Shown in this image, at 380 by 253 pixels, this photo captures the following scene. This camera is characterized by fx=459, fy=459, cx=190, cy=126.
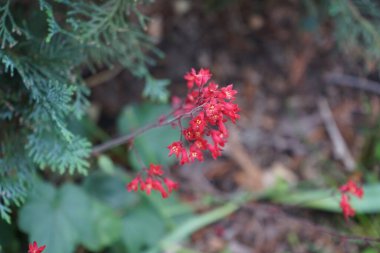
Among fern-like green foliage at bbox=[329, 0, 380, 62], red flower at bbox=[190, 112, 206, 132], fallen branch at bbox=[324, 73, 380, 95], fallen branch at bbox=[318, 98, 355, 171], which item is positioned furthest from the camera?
fallen branch at bbox=[324, 73, 380, 95]

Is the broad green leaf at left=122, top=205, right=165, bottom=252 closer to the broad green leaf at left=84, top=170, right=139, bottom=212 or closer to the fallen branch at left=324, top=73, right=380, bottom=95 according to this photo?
the broad green leaf at left=84, top=170, right=139, bottom=212

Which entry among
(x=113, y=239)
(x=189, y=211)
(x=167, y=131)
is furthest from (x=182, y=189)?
(x=113, y=239)

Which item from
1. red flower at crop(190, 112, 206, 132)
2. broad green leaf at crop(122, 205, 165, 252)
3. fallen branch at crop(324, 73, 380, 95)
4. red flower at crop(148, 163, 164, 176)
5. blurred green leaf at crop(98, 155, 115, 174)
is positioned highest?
fallen branch at crop(324, 73, 380, 95)

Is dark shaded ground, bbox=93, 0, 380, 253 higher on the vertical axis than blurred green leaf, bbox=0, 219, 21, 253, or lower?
higher

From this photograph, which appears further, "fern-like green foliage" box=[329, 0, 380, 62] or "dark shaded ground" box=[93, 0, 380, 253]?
"dark shaded ground" box=[93, 0, 380, 253]

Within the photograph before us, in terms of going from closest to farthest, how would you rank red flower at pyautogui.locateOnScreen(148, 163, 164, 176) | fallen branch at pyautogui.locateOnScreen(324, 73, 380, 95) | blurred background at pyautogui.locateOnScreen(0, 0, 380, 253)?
red flower at pyautogui.locateOnScreen(148, 163, 164, 176)
blurred background at pyautogui.locateOnScreen(0, 0, 380, 253)
fallen branch at pyautogui.locateOnScreen(324, 73, 380, 95)

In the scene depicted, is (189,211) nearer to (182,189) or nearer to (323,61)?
(182,189)

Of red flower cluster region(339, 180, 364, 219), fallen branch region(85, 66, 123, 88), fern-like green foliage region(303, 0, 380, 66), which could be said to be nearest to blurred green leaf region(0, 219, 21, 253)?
fallen branch region(85, 66, 123, 88)

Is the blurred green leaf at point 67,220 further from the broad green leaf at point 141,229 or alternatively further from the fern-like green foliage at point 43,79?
the fern-like green foliage at point 43,79
